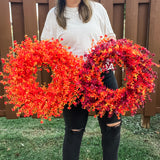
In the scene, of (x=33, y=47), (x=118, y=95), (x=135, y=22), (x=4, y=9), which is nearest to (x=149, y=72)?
(x=118, y=95)

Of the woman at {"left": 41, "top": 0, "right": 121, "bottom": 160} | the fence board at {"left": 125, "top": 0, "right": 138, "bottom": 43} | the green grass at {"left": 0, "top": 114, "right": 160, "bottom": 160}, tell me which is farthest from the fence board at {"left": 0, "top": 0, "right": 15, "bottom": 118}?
the fence board at {"left": 125, "top": 0, "right": 138, "bottom": 43}

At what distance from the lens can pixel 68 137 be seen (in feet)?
5.16

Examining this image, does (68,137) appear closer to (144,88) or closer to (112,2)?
(144,88)

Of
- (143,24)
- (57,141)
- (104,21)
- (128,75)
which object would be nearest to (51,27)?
(104,21)

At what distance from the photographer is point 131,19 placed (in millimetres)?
2541

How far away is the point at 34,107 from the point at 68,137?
56cm

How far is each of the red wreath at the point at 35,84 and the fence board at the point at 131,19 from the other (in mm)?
1638

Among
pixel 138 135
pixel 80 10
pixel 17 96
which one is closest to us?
pixel 17 96

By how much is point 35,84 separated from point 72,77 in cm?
25

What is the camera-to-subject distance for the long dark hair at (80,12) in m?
1.50

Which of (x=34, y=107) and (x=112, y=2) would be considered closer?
(x=34, y=107)

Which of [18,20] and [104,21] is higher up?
[18,20]

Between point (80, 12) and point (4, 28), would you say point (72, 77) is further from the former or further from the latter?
point (4, 28)

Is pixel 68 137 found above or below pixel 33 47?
below
